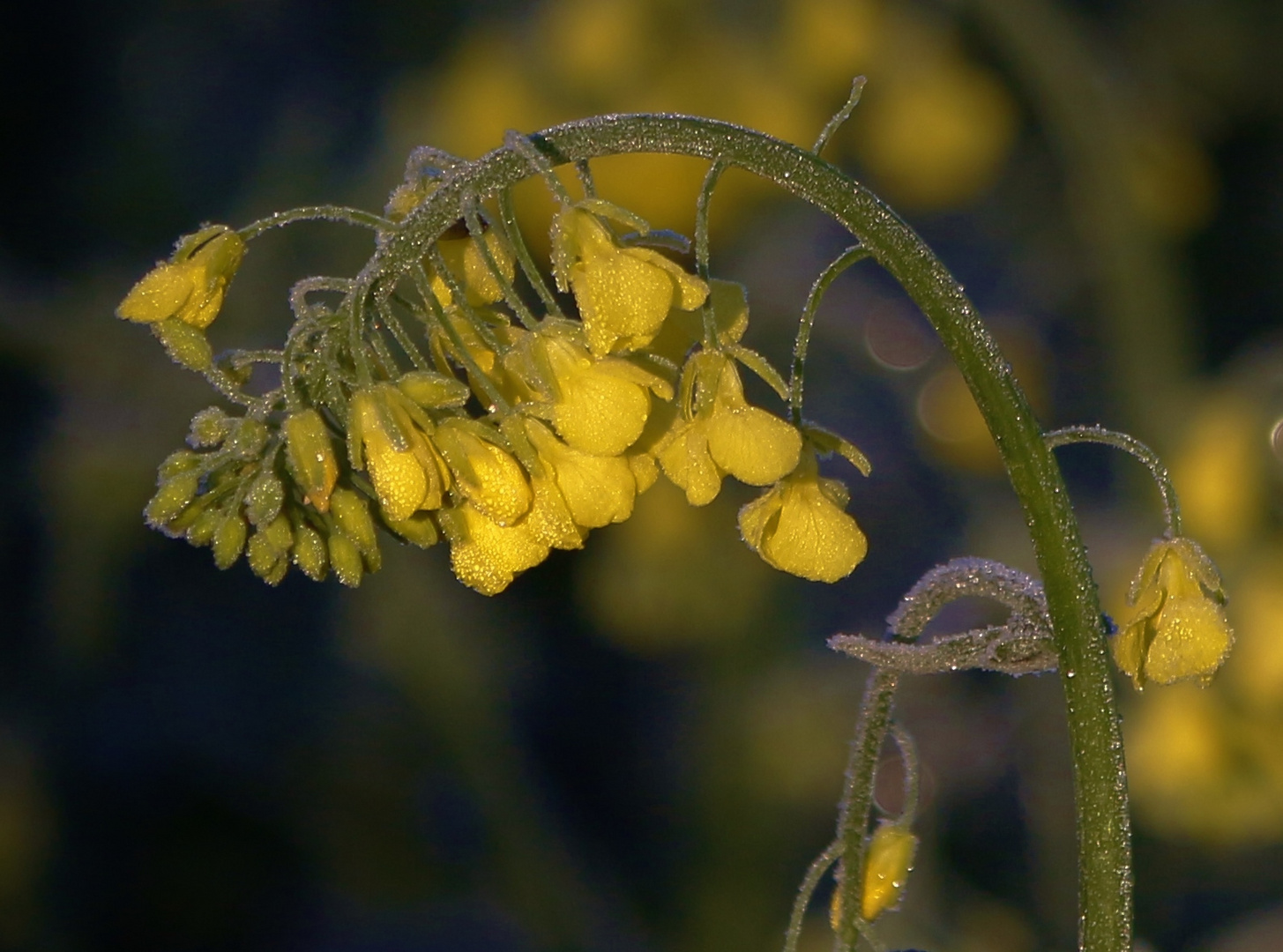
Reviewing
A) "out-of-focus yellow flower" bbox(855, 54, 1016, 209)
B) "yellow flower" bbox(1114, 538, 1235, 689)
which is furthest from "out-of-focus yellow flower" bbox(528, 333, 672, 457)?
"out-of-focus yellow flower" bbox(855, 54, 1016, 209)

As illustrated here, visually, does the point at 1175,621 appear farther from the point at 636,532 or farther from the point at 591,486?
the point at 636,532

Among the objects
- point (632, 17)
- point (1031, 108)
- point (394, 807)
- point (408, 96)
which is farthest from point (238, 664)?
point (1031, 108)

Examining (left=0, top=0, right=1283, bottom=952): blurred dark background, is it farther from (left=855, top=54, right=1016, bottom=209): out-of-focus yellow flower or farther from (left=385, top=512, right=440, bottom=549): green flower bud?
A: (left=385, top=512, right=440, bottom=549): green flower bud

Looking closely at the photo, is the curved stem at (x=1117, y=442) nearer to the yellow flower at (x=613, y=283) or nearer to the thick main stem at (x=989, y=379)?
the thick main stem at (x=989, y=379)

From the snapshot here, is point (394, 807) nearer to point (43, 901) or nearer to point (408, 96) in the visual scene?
point (43, 901)

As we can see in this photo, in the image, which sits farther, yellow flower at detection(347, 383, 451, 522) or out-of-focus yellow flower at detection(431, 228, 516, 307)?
out-of-focus yellow flower at detection(431, 228, 516, 307)

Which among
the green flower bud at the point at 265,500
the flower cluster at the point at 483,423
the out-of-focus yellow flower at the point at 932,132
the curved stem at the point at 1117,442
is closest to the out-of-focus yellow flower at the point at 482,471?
the flower cluster at the point at 483,423

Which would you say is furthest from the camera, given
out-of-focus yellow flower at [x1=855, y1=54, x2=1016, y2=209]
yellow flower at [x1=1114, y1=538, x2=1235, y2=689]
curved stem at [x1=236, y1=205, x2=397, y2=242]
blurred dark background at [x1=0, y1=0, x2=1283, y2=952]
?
out-of-focus yellow flower at [x1=855, y1=54, x2=1016, y2=209]

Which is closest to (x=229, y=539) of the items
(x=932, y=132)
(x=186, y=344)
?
(x=186, y=344)
